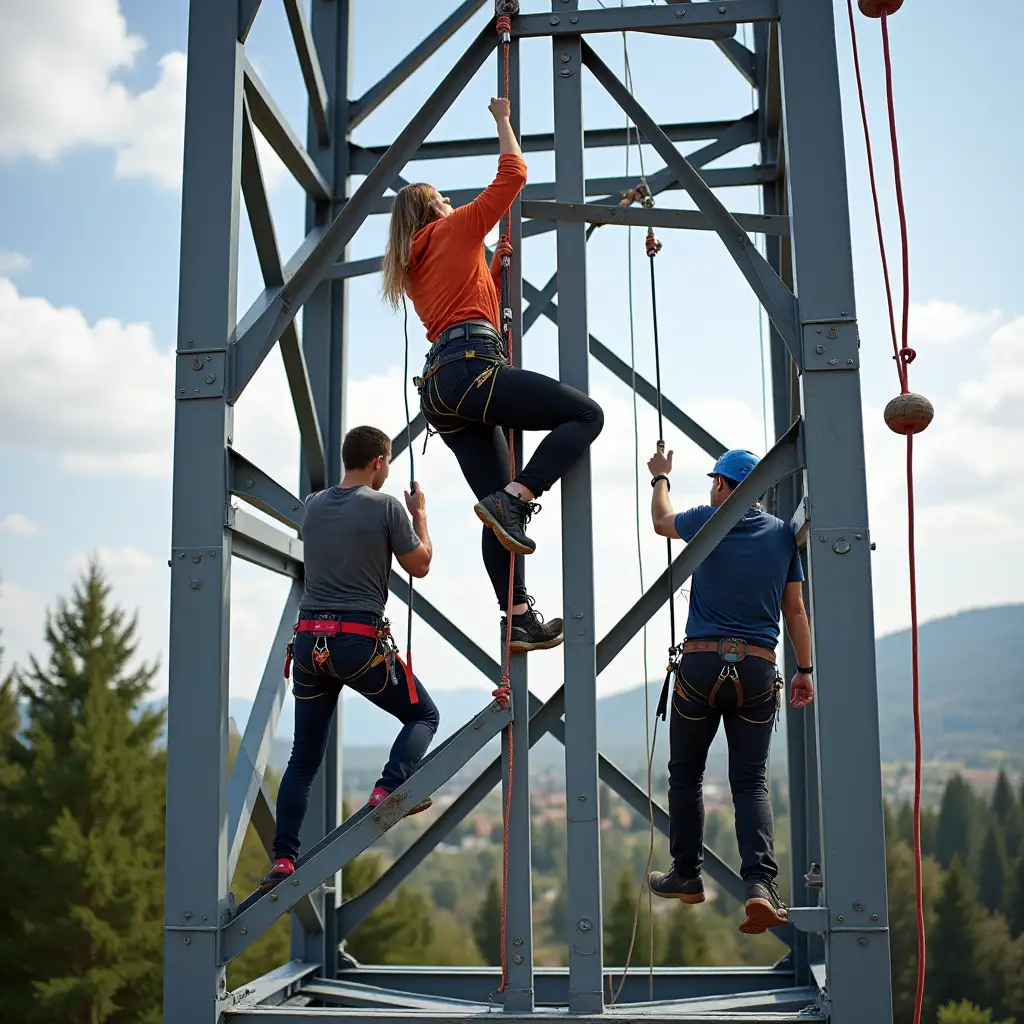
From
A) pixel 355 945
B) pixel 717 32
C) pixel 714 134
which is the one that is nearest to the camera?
pixel 717 32

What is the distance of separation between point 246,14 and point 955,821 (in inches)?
2769

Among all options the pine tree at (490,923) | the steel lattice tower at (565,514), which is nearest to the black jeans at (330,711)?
the steel lattice tower at (565,514)

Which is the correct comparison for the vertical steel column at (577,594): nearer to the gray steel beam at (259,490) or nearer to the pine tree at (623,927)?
the gray steel beam at (259,490)

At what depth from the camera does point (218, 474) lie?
4695mm

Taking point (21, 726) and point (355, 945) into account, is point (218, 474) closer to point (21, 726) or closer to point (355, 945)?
point (355, 945)

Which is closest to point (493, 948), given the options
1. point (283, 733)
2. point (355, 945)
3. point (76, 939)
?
point (355, 945)

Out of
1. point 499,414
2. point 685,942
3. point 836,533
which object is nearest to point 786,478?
point 836,533

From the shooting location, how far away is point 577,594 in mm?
4629

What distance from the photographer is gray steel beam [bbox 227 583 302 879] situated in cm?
499

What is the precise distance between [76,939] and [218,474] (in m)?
33.8

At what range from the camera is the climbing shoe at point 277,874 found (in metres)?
4.57

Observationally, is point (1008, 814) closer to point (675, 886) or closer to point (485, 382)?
point (675, 886)

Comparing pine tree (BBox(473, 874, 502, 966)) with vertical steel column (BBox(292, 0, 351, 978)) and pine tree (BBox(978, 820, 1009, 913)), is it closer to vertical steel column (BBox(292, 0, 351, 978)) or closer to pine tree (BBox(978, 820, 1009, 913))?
pine tree (BBox(978, 820, 1009, 913))

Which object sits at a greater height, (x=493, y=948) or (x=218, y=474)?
(x=218, y=474)
